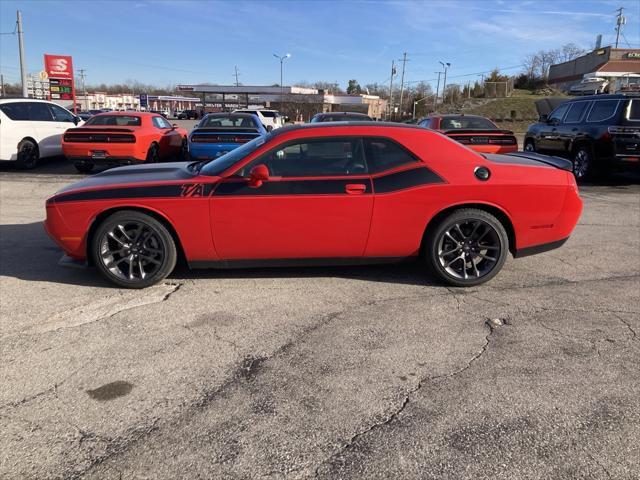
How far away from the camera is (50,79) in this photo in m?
32.1

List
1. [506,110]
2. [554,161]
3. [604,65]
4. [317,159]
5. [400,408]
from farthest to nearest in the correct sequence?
[604,65] < [506,110] < [554,161] < [317,159] < [400,408]

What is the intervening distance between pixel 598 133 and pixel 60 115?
42.5 feet

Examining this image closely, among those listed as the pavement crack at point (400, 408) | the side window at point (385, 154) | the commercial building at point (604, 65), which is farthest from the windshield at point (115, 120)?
the commercial building at point (604, 65)

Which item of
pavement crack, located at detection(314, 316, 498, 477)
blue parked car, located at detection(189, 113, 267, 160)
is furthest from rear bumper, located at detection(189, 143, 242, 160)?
pavement crack, located at detection(314, 316, 498, 477)

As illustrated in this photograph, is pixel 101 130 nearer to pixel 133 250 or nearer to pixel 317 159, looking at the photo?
pixel 133 250

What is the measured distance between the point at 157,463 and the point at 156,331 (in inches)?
58.3

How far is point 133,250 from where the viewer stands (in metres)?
4.45

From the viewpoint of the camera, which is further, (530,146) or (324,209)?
(530,146)

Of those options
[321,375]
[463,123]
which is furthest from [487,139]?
[321,375]

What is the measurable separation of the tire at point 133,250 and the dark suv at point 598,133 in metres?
9.26

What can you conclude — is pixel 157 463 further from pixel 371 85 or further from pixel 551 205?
pixel 371 85

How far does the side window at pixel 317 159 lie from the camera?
4371 mm

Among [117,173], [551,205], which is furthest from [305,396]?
[117,173]

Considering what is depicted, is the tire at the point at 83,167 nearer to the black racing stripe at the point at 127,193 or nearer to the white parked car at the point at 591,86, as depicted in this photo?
the black racing stripe at the point at 127,193
